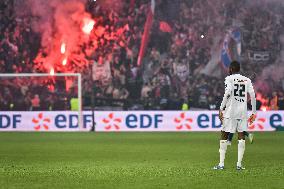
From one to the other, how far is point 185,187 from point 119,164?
3905mm

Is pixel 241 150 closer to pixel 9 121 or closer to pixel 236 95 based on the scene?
pixel 236 95

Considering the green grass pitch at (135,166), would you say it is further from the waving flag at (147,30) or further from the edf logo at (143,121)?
the waving flag at (147,30)

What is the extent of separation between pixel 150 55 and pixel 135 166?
71.1 ft

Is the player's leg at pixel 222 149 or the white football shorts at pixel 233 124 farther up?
the white football shorts at pixel 233 124

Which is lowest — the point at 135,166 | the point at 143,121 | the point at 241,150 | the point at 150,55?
the point at 135,166

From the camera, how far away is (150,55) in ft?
111

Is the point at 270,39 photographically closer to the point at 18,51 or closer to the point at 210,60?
the point at 210,60

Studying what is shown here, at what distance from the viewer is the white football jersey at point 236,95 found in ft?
37.7

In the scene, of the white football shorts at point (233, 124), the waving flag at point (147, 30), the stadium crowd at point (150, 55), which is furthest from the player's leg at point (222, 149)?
the waving flag at point (147, 30)

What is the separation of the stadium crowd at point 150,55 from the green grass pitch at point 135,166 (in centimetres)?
1247

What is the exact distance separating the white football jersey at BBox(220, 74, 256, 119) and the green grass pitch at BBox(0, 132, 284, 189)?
37.0 inches

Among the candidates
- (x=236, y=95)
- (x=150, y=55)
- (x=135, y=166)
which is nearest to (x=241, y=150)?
(x=236, y=95)

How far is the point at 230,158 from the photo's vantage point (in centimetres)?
1430

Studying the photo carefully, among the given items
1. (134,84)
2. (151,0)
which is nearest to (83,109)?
(134,84)
